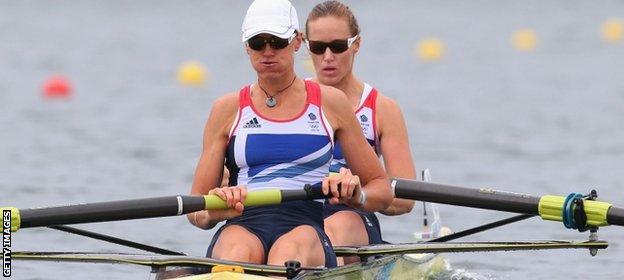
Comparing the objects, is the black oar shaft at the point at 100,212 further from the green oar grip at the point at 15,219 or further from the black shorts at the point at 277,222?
the black shorts at the point at 277,222

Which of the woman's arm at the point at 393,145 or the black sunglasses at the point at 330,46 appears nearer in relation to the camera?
the black sunglasses at the point at 330,46

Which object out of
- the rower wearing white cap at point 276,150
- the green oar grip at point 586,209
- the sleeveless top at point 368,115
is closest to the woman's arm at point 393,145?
the sleeveless top at point 368,115

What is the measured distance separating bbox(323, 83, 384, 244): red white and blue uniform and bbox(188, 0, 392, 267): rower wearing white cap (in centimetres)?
100

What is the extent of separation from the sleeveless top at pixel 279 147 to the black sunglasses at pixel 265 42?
33 centimetres

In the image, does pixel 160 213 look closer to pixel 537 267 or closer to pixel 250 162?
pixel 250 162

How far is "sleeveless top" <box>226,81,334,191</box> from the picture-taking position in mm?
7852

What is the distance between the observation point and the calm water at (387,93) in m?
13.6

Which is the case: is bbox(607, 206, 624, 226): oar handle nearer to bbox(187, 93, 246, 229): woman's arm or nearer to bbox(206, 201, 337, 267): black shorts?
bbox(206, 201, 337, 267): black shorts

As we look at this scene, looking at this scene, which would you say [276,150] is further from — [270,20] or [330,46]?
[330,46]

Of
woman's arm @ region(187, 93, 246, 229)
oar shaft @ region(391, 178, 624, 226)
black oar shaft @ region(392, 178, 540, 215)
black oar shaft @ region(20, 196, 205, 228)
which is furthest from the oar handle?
black oar shaft @ region(20, 196, 205, 228)

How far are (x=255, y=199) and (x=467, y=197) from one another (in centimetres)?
146

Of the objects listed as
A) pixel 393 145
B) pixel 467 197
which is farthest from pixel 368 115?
pixel 467 197

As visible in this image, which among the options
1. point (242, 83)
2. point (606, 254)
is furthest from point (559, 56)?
point (606, 254)

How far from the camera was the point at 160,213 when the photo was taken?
312 inches
